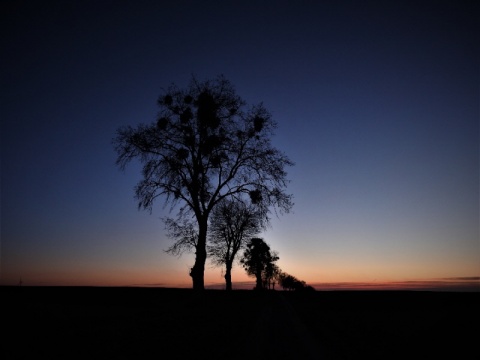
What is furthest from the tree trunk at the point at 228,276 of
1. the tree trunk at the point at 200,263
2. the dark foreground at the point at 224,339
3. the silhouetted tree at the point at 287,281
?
the silhouetted tree at the point at 287,281

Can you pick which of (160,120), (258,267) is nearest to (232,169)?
(160,120)

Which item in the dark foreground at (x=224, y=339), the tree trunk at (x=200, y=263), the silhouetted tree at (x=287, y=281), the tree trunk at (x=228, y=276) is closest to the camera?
the dark foreground at (x=224, y=339)

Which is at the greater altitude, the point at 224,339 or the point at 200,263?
the point at 200,263

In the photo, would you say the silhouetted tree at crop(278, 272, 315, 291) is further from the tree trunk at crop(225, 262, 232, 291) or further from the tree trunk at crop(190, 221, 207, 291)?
the tree trunk at crop(190, 221, 207, 291)

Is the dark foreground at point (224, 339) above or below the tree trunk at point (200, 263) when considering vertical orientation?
below

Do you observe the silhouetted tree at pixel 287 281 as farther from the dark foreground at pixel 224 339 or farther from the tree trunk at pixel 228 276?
the dark foreground at pixel 224 339

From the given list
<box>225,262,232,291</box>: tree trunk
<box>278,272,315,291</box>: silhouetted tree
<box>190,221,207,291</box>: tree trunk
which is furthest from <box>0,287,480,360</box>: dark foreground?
<box>278,272,315,291</box>: silhouetted tree

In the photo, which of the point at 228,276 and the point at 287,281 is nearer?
the point at 228,276

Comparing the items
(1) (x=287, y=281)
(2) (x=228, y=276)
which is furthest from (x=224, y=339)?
(1) (x=287, y=281)

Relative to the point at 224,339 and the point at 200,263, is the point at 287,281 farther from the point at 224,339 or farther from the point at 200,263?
the point at 224,339

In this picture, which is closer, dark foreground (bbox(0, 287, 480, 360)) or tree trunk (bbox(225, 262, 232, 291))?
dark foreground (bbox(0, 287, 480, 360))

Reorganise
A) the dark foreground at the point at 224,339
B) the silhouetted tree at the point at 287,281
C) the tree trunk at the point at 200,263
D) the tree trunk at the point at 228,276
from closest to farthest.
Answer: the dark foreground at the point at 224,339 < the tree trunk at the point at 200,263 < the tree trunk at the point at 228,276 < the silhouetted tree at the point at 287,281

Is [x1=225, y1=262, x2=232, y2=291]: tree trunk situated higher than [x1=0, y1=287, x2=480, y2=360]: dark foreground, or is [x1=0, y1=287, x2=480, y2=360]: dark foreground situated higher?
[x1=225, y1=262, x2=232, y2=291]: tree trunk

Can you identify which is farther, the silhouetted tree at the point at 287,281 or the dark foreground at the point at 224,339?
the silhouetted tree at the point at 287,281
